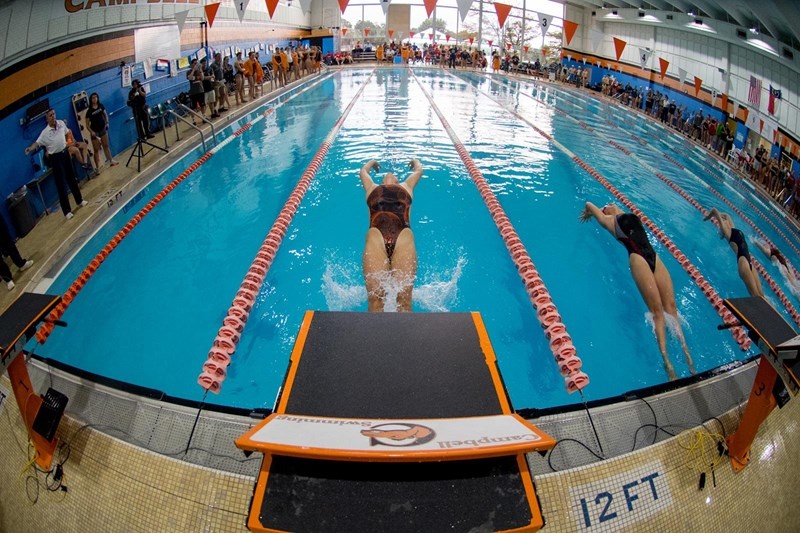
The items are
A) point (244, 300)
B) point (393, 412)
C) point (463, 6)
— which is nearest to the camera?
point (393, 412)

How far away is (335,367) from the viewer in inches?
84.3

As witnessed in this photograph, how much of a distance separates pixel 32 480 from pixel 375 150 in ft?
24.0

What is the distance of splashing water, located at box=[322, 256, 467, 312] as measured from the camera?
3.82 meters

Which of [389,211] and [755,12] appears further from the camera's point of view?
[755,12]

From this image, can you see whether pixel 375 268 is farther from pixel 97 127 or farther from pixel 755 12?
pixel 755 12

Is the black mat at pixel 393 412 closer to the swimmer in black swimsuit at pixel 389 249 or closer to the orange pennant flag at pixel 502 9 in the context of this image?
the swimmer in black swimsuit at pixel 389 249

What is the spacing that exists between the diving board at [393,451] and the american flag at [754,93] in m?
13.8

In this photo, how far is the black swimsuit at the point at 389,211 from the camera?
163 inches

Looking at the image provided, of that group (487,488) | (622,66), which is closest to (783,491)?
(487,488)

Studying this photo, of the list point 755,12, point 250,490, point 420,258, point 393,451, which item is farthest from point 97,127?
point 755,12

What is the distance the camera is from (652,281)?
3928 millimetres

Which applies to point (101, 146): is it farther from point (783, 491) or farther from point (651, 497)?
point (783, 491)

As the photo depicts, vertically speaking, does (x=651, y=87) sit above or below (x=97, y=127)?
below

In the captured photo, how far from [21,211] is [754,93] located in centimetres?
1592
